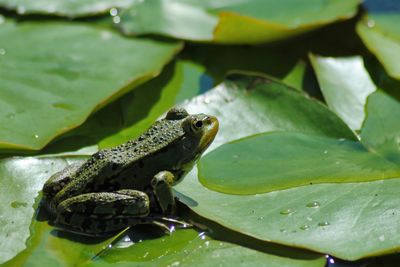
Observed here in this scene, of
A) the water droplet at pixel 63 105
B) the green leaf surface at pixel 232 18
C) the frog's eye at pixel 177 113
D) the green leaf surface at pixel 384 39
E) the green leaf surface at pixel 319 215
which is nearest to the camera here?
the green leaf surface at pixel 319 215

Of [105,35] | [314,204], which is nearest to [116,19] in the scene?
[105,35]

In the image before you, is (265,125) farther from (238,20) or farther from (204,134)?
(238,20)

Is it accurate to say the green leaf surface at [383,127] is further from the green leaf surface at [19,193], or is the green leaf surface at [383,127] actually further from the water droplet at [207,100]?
the green leaf surface at [19,193]

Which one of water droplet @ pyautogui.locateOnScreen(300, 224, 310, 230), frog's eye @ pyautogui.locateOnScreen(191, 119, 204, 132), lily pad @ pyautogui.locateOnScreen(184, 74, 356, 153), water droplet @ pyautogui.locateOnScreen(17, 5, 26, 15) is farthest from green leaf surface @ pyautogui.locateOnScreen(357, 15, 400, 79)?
water droplet @ pyautogui.locateOnScreen(17, 5, 26, 15)

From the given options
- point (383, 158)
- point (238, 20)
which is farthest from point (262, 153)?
point (238, 20)

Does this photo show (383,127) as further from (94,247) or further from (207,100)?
(94,247)

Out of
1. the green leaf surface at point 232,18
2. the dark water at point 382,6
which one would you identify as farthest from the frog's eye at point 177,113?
the dark water at point 382,6
